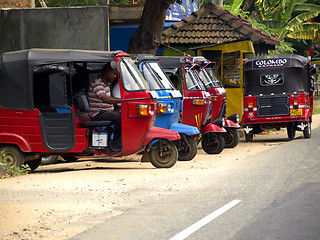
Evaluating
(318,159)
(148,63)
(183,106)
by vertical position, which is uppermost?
(148,63)

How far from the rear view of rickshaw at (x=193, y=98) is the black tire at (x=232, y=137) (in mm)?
1803

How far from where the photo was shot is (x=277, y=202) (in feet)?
29.3

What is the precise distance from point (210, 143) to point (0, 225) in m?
9.57

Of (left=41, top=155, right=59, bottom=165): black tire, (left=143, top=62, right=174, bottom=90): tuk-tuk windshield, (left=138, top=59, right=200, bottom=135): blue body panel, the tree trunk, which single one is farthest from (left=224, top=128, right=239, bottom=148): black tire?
(left=41, top=155, right=59, bottom=165): black tire

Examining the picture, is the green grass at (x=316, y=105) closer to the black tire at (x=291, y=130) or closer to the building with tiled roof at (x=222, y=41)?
the building with tiled roof at (x=222, y=41)

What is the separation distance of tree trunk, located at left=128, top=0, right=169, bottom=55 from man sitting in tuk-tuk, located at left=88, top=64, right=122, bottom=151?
6180 millimetres

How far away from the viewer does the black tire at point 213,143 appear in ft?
55.4

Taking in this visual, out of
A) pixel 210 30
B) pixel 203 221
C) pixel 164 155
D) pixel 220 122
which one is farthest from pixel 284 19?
pixel 203 221

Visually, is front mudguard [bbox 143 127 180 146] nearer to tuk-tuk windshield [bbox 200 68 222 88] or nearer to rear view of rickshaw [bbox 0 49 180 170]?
rear view of rickshaw [bbox 0 49 180 170]

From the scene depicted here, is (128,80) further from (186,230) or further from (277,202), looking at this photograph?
(186,230)

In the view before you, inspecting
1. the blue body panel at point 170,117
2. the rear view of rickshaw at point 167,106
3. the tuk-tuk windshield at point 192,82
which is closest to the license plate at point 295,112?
the tuk-tuk windshield at point 192,82

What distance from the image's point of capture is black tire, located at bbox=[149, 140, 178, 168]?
13078mm

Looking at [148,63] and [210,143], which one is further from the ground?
[148,63]

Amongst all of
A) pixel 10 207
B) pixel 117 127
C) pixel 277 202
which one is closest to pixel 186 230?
pixel 277 202
